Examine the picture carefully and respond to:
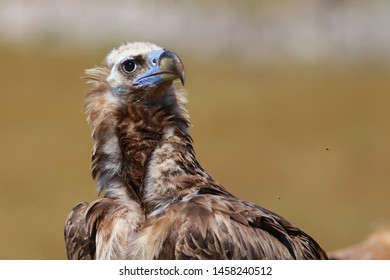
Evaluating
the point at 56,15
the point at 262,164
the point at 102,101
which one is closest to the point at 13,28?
the point at 56,15

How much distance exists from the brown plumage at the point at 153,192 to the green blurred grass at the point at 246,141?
610 centimetres

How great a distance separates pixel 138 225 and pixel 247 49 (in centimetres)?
2263

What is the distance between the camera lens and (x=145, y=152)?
651cm

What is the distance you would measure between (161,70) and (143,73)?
17cm

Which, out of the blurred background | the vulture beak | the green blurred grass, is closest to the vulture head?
the vulture beak

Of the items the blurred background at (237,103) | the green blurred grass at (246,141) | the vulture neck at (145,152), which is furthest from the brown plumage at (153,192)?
the green blurred grass at (246,141)

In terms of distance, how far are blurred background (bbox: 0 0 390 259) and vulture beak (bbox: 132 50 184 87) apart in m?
4.18

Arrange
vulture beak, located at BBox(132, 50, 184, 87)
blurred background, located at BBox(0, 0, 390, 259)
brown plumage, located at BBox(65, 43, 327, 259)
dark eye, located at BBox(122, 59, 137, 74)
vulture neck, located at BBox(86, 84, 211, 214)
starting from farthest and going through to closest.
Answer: blurred background, located at BBox(0, 0, 390, 259) → dark eye, located at BBox(122, 59, 137, 74) → vulture beak, located at BBox(132, 50, 184, 87) → vulture neck, located at BBox(86, 84, 211, 214) → brown plumage, located at BBox(65, 43, 327, 259)

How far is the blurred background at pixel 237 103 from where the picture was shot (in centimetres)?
1558

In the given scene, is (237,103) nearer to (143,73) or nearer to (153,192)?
(143,73)

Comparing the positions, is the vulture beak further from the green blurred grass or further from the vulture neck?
the green blurred grass

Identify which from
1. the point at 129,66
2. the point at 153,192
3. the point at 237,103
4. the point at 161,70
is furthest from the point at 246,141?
the point at 153,192

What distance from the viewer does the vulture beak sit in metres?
6.50
